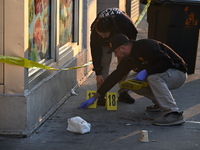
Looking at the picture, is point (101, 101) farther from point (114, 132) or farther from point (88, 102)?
point (114, 132)

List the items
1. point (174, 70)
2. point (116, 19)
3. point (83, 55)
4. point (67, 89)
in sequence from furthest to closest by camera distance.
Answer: point (83, 55) → point (67, 89) → point (116, 19) → point (174, 70)

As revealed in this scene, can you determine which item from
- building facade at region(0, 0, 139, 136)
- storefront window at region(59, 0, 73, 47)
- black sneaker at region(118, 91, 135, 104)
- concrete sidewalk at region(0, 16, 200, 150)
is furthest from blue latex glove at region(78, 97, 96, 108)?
storefront window at region(59, 0, 73, 47)

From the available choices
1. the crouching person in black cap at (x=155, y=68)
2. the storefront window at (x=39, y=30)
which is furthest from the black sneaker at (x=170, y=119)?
the storefront window at (x=39, y=30)

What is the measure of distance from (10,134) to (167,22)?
4405mm

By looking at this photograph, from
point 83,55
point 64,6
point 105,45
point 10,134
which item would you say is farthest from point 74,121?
point 83,55

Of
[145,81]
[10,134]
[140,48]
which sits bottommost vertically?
[10,134]

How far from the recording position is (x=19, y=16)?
5.55 metres

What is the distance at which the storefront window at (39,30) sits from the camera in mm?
6230

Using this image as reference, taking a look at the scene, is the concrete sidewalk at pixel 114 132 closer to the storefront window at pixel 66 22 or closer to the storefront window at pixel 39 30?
the storefront window at pixel 39 30

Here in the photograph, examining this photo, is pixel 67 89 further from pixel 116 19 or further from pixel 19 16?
pixel 19 16

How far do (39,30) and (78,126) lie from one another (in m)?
1.50

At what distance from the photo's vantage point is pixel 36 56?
257 inches

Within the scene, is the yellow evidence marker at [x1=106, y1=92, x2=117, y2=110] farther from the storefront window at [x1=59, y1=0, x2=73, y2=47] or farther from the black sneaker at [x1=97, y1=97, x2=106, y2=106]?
the storefront window at [x1=59, y1=0, x2=73, y2=47]

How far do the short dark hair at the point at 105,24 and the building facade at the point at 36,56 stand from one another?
0.76 m
